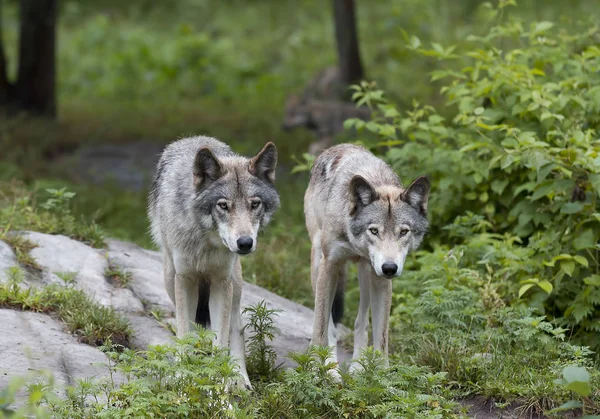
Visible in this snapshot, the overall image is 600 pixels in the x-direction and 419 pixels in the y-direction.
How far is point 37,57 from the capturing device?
603 inches

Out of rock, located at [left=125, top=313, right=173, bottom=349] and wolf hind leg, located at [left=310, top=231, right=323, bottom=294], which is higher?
wolf hind leg, located at [left=310, top=231, right=323, bottom=294]

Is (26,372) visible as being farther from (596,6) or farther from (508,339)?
(596,6)

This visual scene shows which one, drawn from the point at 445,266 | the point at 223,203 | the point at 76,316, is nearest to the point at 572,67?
the point at 445,266

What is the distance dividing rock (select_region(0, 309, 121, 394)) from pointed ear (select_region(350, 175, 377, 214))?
213 cm

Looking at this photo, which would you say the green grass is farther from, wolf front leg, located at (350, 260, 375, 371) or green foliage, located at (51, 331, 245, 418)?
wolf front leg, located at (350, 260, 375, 371)

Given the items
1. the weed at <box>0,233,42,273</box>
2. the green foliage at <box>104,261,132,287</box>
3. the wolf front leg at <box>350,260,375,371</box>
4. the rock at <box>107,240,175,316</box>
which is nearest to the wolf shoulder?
the wolf front leg at <box>350,260,375,371</box>

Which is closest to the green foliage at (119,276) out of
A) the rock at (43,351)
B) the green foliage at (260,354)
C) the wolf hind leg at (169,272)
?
the rock at (43,351)

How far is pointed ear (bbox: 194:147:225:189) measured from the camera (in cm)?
581

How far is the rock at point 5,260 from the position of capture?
683 centimetres

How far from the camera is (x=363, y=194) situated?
6102mm

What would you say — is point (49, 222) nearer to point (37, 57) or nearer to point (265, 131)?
point (265, 131)

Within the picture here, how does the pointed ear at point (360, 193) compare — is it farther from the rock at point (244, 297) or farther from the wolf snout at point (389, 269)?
the rock at point (244, 297)

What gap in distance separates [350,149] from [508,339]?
80.9 inches

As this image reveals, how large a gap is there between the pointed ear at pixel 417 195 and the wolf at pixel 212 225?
95 centimetres
